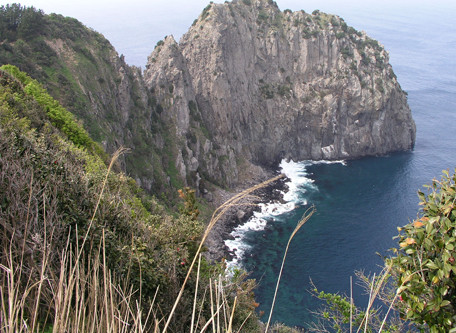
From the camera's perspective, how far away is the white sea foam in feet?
237

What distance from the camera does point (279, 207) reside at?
3415 inches

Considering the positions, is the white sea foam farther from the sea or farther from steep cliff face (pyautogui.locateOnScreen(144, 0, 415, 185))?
steep cliff face (pyautogui.locateOnScreen(144, 0, 415, 185))

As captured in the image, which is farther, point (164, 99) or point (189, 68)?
point (189, 68)

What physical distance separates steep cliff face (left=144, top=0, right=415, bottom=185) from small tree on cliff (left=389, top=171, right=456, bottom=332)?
313 ft

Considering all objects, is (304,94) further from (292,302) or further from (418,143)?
(292,302)

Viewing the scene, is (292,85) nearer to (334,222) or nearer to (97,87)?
(334,222)

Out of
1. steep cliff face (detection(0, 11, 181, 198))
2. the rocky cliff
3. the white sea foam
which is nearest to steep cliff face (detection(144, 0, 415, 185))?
the rocky cliff

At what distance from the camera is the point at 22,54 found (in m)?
59.2

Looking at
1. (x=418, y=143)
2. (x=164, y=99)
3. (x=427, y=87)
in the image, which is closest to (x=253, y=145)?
(x=164, y=99)

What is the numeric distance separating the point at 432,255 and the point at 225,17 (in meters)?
109

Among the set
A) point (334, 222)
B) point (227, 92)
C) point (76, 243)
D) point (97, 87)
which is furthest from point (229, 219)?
point (76, 243)

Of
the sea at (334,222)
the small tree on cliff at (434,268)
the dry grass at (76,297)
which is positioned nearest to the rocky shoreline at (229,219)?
the sea at (334,222)

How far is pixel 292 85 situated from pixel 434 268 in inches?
4638

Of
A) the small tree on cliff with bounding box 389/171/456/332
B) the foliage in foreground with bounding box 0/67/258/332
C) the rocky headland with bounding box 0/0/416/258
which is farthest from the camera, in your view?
the rocky headland with bounding box 0/0/416/258
